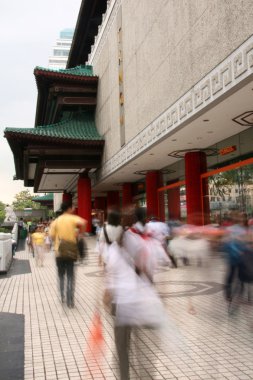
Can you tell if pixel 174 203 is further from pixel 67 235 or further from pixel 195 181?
pixel 67 235

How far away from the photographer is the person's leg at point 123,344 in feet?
12.6

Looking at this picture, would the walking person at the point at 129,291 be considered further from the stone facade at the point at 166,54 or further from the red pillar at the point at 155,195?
the red pillar at the point at 155,195

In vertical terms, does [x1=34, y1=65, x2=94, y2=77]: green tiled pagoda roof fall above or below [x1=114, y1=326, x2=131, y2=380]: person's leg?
above

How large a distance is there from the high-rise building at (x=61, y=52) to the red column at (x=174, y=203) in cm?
13824

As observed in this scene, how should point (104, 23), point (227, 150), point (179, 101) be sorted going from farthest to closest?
point (104, 23)
point (227, 150)
point (179, 101)

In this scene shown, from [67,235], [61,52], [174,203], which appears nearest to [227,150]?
[174,203]

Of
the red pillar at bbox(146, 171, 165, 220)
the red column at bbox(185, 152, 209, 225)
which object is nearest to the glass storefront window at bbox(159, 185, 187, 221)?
the red pillar at bbox(146, 171, 165, 220)

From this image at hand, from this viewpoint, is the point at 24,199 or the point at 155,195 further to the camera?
the point at 24,199

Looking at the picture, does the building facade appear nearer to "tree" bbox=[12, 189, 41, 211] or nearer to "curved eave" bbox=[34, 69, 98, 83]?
"curved eave" bbox=[34, 69, 98, 83]

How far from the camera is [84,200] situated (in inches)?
1272

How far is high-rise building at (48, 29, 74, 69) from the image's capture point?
513 feet

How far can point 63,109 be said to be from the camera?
3262 centimetres

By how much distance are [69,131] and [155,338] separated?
79.2ft

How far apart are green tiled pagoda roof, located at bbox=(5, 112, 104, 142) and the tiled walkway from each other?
1575cm
